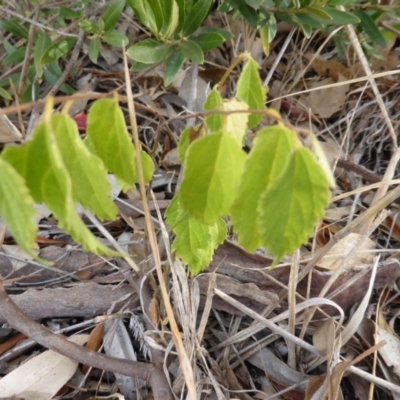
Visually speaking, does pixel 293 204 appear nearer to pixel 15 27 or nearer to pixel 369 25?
pixel 369 25

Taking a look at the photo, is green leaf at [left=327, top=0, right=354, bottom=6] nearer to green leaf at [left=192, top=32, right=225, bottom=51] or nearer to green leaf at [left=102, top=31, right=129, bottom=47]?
green leaf at [left=192, top=32, right=225, bottom=51]

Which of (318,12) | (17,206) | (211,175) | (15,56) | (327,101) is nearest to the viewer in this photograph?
(17,206)

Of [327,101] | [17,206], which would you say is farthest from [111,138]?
[327,101]

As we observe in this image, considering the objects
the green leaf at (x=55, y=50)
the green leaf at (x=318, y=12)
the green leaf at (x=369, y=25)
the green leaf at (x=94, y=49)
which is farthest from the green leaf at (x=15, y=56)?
the green leaf at (x=369, y=25)

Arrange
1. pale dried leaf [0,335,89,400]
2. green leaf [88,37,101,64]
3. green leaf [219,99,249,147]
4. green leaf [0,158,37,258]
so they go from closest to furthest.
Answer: green leaf [0,158,37,258]
green leaf [219,99,249,147]
pale dried leaf [0,335,89,400]
green leaf [88,37,101,64]

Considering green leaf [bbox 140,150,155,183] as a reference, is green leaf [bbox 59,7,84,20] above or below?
above

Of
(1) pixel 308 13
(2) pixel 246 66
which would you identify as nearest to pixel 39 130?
(2) pixel 246 66

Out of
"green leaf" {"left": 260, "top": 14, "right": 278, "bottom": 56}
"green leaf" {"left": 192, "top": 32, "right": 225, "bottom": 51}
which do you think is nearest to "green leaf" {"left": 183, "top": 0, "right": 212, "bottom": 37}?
"green leaf" {"left": 192, "top": 32, "right": 225, "bottom": 51}
